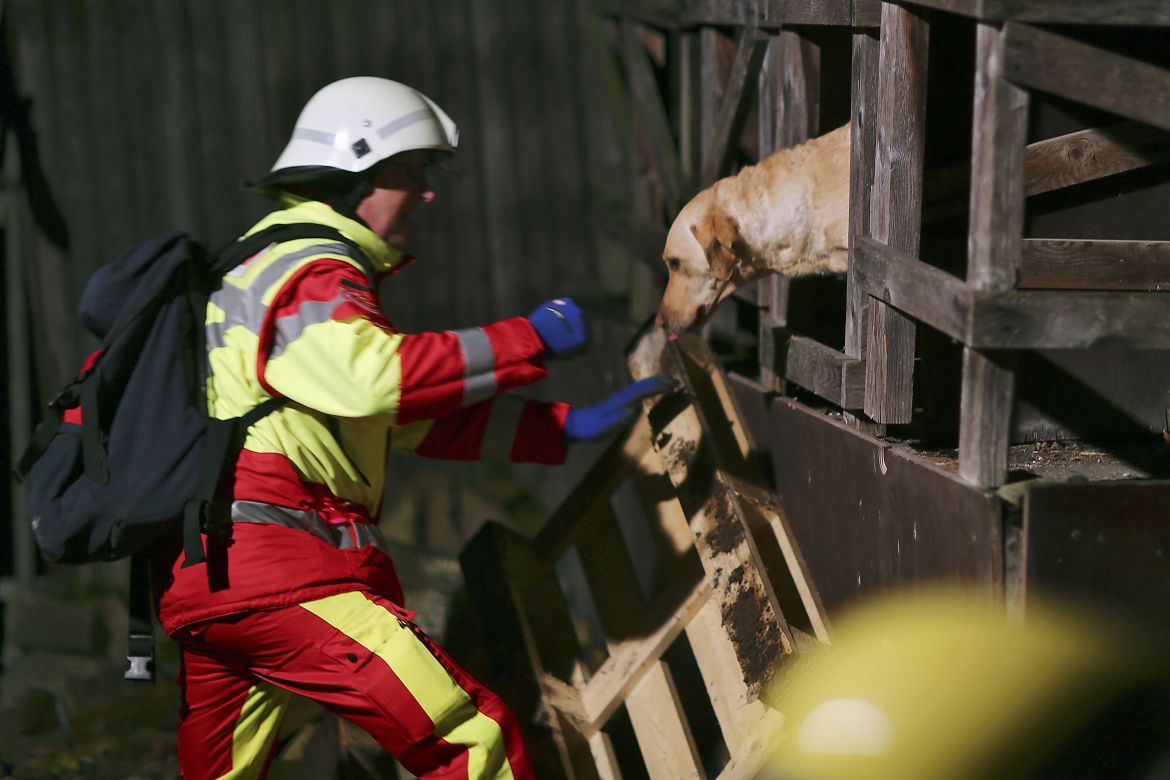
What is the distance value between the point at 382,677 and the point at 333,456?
0.60 metres

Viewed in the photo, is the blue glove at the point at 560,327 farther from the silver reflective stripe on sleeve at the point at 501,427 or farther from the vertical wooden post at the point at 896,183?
the vertical wooden post at the point at 896,183

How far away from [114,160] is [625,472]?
12.1 ft

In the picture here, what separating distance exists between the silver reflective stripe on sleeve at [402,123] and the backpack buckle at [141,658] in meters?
1.49

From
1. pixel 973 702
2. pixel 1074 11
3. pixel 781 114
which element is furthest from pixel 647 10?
pixel 973 702

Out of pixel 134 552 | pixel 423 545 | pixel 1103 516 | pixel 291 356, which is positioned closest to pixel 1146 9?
pixel 1103 516

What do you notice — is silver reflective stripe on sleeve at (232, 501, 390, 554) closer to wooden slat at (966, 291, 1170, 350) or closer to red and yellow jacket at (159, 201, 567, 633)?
red and yellow jacket at (159, 201, 567, 633)

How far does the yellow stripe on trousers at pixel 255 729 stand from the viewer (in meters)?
3.15

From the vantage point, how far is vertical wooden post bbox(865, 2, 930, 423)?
3035 millimetres

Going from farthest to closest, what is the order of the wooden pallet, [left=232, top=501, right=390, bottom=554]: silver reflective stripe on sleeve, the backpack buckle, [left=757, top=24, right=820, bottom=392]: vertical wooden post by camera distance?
[left=757, top=24, right=820, bottom=392]: vertical wooden post < the wooden pallet < the backpack buckle < [left=232, top=501, right=390, bottom=554]: silver reflective stripe on sleeve

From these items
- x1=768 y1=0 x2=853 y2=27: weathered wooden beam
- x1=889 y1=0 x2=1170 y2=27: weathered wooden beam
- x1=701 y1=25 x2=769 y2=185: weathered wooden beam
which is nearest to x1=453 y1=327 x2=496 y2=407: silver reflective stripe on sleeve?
x1=889 y1=0 x2=1170 y2=27: weathered wooden beam

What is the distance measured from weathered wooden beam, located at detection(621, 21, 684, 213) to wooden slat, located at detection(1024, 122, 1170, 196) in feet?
7.22

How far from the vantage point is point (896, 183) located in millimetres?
3141

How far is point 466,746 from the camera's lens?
2.78 metres

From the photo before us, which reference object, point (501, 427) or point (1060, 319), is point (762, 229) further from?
point (1060, 319)
